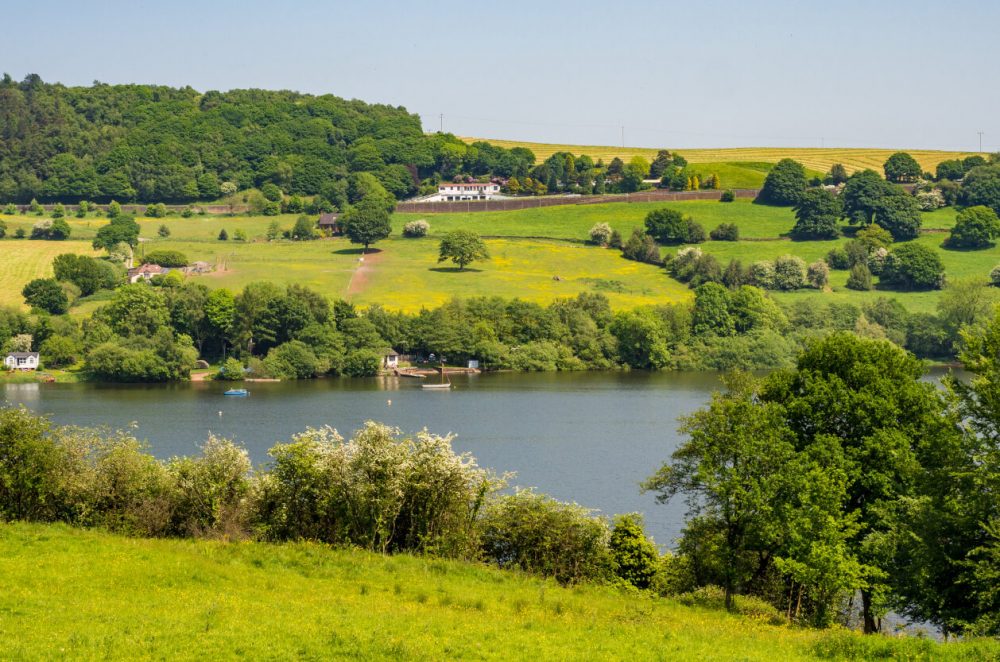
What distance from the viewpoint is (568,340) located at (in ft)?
343

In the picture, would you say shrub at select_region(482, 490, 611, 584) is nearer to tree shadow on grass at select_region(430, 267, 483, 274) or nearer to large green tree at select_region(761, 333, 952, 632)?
large green tree at select_region(761, 333, 952, 632)

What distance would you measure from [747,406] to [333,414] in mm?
45525

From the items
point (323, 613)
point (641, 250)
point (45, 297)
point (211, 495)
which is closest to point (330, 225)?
point (641, 250)

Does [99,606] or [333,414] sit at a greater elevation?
[99,606]

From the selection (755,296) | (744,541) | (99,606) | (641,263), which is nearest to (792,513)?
(744,541)

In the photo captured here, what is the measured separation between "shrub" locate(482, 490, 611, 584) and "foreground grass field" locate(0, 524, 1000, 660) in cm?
218

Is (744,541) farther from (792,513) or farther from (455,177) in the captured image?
(455,177)

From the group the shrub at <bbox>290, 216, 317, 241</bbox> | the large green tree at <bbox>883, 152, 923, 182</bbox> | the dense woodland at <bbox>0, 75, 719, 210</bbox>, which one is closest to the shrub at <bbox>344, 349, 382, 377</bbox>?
the shrub at <bbox>290, 216, 317, 241</bbox>

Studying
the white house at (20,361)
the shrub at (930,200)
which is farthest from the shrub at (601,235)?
the white house at (20,361)

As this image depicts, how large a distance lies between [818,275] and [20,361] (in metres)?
74.8

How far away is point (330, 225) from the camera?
497 ft

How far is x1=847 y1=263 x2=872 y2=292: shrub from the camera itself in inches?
4899

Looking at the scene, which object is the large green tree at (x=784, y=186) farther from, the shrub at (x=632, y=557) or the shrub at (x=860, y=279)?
the shrub at (x=632, y=557)

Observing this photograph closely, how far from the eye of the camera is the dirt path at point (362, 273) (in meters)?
116
